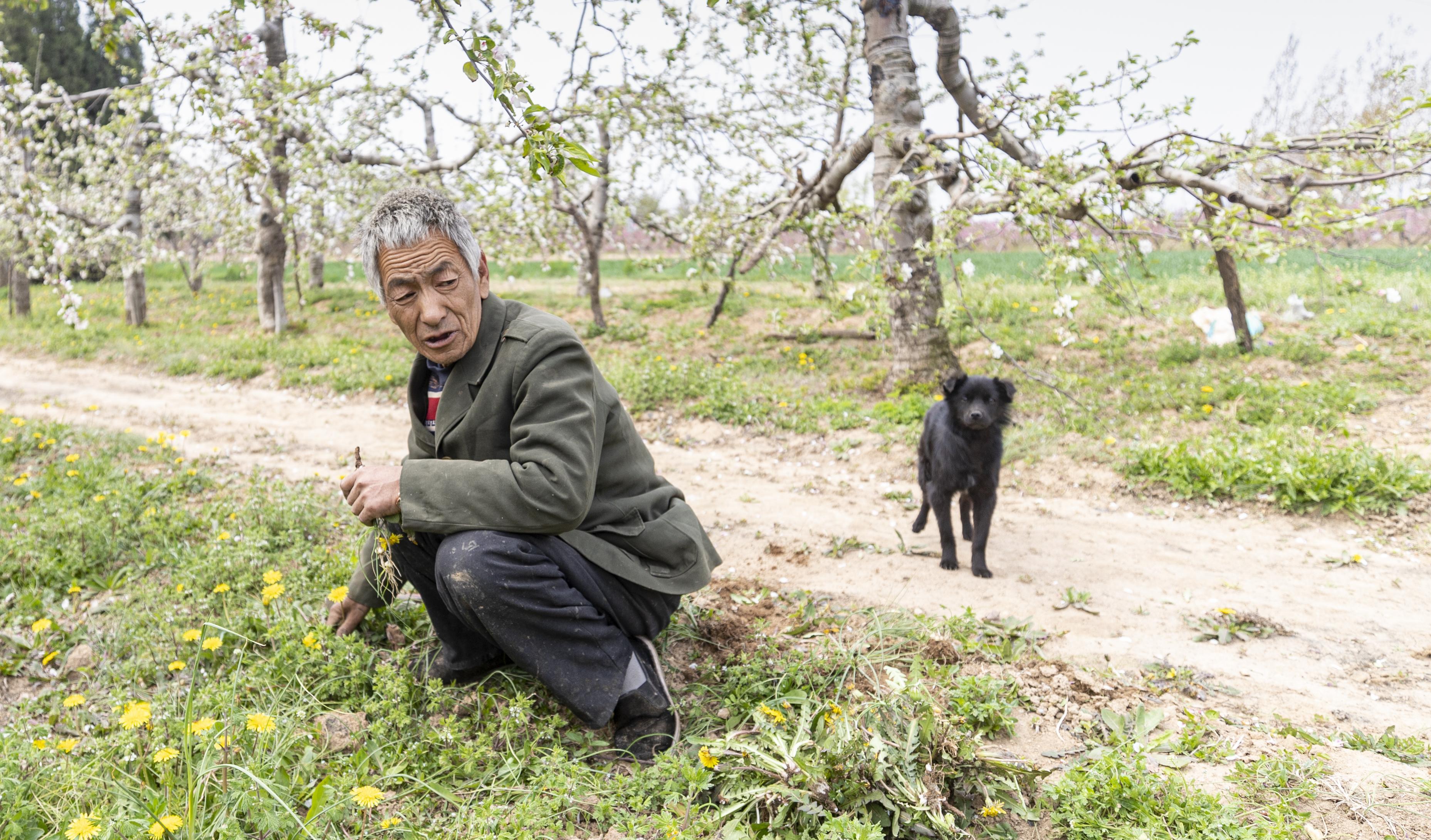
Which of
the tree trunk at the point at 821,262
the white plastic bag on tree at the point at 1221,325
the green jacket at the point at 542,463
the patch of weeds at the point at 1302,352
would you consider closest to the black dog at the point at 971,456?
the green jacket at the point at 542,463

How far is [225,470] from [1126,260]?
6.93 metres

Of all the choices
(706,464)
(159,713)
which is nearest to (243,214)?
(706,464)

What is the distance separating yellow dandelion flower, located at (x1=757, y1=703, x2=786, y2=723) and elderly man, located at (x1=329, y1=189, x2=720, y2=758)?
0.36m

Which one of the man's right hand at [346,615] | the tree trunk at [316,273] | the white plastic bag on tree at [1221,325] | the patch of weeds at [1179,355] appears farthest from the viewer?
the tree trunk at [316,273]

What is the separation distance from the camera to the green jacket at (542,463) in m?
2.52

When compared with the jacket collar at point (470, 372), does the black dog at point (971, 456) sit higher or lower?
lower

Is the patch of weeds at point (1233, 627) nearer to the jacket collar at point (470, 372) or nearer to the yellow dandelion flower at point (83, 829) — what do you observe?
the jacket collar at point (470, 372)

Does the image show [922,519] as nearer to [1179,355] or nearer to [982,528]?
[982,528]

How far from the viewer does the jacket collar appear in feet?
8.89

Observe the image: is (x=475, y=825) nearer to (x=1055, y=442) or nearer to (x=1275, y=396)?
(x=1055, y=442)

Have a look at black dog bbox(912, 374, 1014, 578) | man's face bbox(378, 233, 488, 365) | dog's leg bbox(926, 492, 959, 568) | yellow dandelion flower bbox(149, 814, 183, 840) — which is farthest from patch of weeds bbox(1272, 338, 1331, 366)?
yellow dandelion flower bbox(149, 814, 183, 840)

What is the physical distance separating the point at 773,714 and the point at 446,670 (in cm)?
127

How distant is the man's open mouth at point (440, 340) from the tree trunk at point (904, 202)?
491 cm

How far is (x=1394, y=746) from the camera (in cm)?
261
